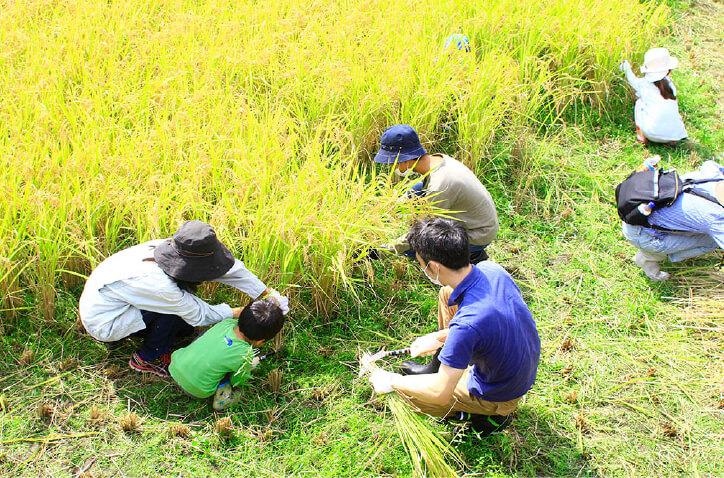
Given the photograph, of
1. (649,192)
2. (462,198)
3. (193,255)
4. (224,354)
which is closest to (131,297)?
(193,255)

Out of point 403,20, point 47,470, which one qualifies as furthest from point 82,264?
point 403,20

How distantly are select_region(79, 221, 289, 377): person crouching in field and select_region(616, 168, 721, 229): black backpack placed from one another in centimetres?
206

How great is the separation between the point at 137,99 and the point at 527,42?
277cm

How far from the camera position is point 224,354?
2.88 metres

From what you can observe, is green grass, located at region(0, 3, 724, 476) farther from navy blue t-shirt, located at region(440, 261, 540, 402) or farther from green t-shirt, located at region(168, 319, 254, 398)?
navy blue t-shirt, located at region(440, 261, 540, 402)

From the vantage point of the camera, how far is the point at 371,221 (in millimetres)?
3275

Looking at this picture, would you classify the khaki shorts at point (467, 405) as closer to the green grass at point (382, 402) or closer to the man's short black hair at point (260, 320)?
the green grass at point (382, 402)

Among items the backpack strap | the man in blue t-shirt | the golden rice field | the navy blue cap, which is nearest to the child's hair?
the golden rice field

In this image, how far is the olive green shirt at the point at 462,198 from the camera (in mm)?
3492

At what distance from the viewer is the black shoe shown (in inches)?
124

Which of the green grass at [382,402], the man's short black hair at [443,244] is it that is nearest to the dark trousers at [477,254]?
the green grass at [382,402]

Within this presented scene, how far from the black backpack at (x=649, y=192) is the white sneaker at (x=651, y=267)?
211mm

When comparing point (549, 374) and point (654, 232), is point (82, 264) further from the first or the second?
point (654, 232)

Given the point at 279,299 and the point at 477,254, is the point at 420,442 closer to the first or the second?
the point at 279,299
